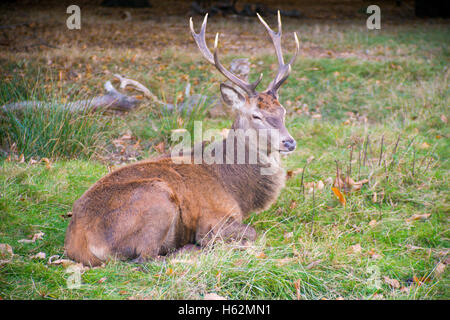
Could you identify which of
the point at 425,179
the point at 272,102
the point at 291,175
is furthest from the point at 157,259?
the point at 425,179

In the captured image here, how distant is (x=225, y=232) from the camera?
15.2ft

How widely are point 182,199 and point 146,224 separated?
1.66 ft

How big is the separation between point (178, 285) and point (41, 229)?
2067 mm

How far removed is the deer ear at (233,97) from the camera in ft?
16.8

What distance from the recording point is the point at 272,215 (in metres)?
5.36

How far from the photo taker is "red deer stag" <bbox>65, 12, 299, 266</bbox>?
4.09 metres

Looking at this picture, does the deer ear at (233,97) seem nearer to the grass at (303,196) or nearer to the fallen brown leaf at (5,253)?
the grass at (303,196)

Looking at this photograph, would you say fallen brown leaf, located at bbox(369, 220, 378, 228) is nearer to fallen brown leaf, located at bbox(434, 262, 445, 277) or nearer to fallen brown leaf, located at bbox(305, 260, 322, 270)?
fallen brown leaf, located at bbox(434, 262, 445, 277)

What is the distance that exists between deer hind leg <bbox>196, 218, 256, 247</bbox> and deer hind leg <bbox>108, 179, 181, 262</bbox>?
0.45 metres

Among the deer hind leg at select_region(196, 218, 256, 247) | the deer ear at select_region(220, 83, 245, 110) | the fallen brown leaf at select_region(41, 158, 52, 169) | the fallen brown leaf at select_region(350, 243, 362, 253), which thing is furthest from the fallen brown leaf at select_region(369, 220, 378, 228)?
the fallen brown leaf at select_region(41, 158, 52, 169)

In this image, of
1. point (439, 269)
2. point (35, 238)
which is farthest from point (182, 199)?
point (439, 269)

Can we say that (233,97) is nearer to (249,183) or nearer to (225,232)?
(249,183)

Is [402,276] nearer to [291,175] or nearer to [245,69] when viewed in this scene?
[291,175]
